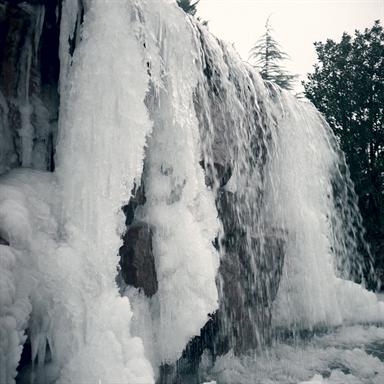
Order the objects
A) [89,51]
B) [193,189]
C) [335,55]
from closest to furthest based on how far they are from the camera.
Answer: [89,51] → [193,189] → [335,55]

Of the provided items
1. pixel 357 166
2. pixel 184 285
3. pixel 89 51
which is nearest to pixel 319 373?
pixel 184 285

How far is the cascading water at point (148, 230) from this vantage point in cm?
315

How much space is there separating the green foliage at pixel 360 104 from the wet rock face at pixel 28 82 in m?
7.70

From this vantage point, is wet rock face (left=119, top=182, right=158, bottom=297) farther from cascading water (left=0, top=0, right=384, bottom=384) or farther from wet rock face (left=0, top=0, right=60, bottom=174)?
wet rock face (left=0, top=0, right=60, bottom=174)

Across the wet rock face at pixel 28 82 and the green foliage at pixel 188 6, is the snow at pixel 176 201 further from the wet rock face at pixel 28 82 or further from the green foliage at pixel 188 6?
the green foliage at pixel 188 6

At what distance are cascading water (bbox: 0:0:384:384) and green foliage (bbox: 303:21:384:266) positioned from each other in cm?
367

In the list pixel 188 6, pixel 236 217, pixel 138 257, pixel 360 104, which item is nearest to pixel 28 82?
pixel 138 257

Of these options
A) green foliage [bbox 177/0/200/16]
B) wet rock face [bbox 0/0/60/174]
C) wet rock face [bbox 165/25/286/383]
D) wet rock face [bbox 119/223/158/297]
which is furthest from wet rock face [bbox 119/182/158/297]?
green foliage [bbox 177/0/200/16]

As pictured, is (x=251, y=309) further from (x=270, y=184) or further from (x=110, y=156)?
(x=110, y=156)

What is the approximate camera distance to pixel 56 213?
3658mm

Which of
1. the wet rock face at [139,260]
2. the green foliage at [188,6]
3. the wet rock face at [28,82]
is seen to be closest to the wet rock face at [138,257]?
the wet rock face at [139,260]

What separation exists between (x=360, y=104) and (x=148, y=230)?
314 inches

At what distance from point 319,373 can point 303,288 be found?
8.07ft

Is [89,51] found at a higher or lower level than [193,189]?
higher
